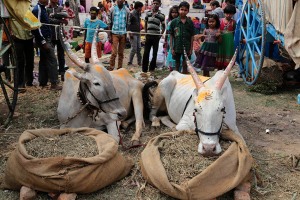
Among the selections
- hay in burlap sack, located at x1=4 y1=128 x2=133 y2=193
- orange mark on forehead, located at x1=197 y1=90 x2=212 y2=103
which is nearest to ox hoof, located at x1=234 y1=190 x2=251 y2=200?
orange mark on forehead, located at x1=197 y1=90 x2=212 y2=103

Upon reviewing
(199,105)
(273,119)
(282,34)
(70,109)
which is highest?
(282,34)

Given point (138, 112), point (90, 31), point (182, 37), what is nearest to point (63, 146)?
point (138, 112)

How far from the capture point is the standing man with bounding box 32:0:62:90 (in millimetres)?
6867

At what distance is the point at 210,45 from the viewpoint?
7.98 meters

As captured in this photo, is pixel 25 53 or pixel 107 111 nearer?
pixel 107 111

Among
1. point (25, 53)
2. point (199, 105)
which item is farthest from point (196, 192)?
point (25, 53)

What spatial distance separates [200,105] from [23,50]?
4493 mm

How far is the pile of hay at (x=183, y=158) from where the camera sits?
341cm

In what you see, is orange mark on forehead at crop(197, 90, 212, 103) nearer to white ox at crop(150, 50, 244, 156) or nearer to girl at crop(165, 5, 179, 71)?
white ox at crop(150, 50, 244, 156)

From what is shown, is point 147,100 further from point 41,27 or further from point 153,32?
point 153,32

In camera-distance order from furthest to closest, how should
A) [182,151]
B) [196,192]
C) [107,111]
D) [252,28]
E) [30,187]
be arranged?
[252,28] → [107,111] → [182,151] → [30,187] → [196,192]

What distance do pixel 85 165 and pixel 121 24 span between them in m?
6.49

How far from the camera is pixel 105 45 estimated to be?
41.1ft

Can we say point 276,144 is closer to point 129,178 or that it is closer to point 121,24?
point 129,178
